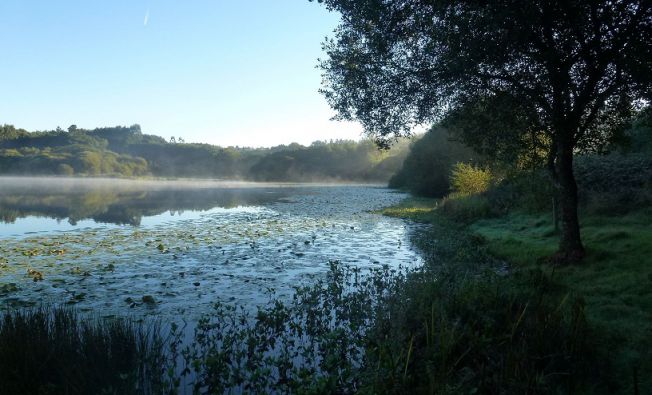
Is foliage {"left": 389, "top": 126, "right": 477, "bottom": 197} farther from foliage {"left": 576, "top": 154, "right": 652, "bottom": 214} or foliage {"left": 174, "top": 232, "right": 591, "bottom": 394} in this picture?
foliage {"left": 174, "top": 232, "right": 591, "bottom": 394}

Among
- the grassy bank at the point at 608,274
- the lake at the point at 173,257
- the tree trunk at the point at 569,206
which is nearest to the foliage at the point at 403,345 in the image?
the grassy bank at the point at 608,274

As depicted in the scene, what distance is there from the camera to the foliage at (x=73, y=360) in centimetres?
607

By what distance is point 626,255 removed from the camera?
540 inches

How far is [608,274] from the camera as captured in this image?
1236 cm

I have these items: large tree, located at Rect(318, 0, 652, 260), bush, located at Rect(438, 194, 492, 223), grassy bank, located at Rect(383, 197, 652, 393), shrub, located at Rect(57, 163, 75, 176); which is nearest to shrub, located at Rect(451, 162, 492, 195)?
bush, located at Rect(438, 194, 492, 223)

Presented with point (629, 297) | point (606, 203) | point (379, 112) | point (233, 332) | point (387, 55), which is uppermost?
point (387, 55)

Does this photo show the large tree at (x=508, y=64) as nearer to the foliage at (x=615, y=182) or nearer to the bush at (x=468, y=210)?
the foliage at (x=615, y=182)

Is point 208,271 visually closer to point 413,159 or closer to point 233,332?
point 233,332

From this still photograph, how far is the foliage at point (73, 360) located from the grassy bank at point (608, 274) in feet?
23.5

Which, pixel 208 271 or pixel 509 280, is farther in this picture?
pixel 208 271

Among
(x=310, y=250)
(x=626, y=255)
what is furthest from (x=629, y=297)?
(x=310, y=250)

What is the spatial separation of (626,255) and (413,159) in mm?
65300

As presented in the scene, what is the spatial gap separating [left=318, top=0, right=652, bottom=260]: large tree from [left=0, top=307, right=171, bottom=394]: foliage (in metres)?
11.1

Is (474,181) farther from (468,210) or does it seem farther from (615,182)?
(615,182)
